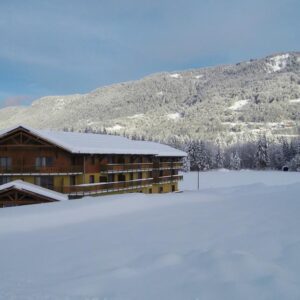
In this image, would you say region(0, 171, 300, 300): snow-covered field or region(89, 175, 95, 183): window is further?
region(89, 175, 95, 183): window

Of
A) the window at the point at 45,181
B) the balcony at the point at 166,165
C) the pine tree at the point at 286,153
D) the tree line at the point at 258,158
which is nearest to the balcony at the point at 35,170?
the window at the point at 45,181

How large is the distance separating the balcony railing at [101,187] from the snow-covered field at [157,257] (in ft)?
Result: 51.6

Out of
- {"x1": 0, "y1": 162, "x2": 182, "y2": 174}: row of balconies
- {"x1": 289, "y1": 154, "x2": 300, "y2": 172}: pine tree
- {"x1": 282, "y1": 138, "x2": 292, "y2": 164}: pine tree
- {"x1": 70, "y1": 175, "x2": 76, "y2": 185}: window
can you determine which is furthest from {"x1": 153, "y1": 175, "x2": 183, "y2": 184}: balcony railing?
{"x1": 282, "y1": 138, "x2": 292, "y2": 164}: pine tree

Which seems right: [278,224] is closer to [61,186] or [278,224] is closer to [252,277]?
[252,277]

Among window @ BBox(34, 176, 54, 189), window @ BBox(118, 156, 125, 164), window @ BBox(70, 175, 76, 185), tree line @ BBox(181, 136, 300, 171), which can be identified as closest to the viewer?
window @ BBox(34, 176, 54, 189)

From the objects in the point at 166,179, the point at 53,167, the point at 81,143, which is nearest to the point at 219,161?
the point at 166,179

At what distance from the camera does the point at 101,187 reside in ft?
129

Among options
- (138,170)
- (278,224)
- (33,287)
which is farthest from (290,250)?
(138,170)

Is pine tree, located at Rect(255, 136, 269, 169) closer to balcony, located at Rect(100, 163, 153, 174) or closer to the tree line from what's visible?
the tree line

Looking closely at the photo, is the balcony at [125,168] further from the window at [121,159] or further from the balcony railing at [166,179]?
the balcony railing at [166,179]

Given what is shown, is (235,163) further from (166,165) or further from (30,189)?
(30,189)

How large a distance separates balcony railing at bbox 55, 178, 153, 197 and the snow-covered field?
15.7m

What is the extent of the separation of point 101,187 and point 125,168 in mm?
4831

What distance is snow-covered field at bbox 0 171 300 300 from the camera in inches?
335
